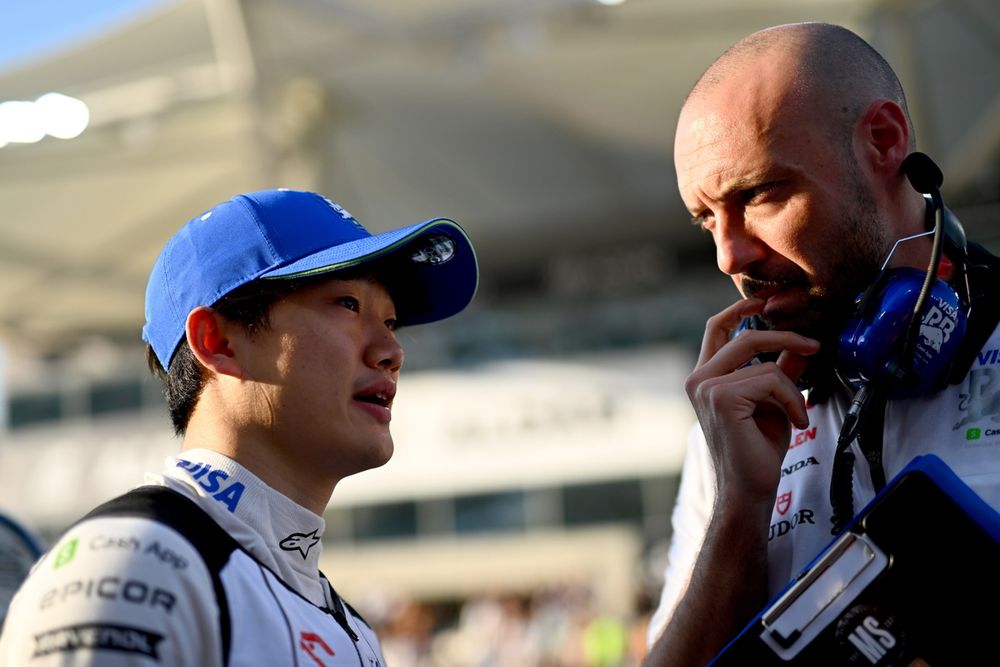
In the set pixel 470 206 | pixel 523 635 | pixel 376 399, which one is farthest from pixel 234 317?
pixel 470 206

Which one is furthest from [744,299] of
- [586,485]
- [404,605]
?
[586,485]

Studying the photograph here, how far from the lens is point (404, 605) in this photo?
17.0 metres

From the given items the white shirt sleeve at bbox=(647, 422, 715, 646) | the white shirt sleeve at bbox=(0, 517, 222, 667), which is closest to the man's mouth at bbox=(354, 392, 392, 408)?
the white shirt sleeve at bbox=(0, 517, 222, 667)

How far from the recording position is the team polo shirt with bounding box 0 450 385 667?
1.47 m

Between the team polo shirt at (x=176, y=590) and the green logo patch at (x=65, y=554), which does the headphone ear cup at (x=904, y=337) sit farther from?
the green logo patch at (x=65, y=554)

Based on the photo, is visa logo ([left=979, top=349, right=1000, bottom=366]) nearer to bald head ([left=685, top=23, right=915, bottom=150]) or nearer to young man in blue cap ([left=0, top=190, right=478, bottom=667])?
bald head ([left=685, top=23, right=915, bottom=150])

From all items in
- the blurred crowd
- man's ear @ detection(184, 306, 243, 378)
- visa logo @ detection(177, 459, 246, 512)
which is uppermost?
man's ear @ detection(184, 306, 243, 378)

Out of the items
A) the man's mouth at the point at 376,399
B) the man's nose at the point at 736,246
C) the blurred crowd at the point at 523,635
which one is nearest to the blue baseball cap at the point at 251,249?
the man's mouth at the point at 376,399

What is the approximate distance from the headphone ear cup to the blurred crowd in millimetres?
10205

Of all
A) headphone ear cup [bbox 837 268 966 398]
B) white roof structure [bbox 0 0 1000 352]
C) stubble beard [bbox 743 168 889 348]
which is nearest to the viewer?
headphone ear cup [bbox 837 268 966 398]

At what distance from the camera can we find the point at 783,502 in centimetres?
219

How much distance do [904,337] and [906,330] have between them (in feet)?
0.04

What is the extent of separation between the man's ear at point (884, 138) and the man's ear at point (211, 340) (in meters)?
1.22

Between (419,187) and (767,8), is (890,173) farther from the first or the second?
(419,187)
